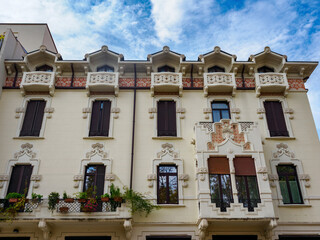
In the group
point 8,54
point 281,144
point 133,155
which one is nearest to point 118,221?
point 133,155

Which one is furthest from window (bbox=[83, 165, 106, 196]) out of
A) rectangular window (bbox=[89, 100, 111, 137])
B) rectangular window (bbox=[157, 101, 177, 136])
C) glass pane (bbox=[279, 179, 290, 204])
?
glass pane (bbox=[279, 179, 290, 204])

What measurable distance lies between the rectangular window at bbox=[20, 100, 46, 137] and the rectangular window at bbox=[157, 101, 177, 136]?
7056 millimetres

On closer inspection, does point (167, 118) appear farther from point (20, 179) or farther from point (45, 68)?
point (45, 68)

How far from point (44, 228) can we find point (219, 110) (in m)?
11.5

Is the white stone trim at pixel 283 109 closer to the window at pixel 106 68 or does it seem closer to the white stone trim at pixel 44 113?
the window at pixel 106 68

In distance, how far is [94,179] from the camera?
53.5 ft

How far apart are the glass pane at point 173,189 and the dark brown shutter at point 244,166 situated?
319cm

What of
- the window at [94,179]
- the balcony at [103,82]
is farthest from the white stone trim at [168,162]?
the balcony at [103,82]

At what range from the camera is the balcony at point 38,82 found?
18.9 m

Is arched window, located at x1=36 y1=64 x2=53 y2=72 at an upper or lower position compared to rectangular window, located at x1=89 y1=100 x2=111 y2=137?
upper

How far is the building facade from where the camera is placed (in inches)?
576

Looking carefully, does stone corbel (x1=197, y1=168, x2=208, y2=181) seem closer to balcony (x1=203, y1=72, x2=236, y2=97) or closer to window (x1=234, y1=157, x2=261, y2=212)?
window (x1=234, y1=157, x2=261, y2=212)

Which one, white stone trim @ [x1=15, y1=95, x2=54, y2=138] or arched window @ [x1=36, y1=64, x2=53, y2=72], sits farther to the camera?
arched window @ [x1=36, y1=64, x2=53, y2=72]

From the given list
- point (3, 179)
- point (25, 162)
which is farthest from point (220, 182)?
point (3, 179)
